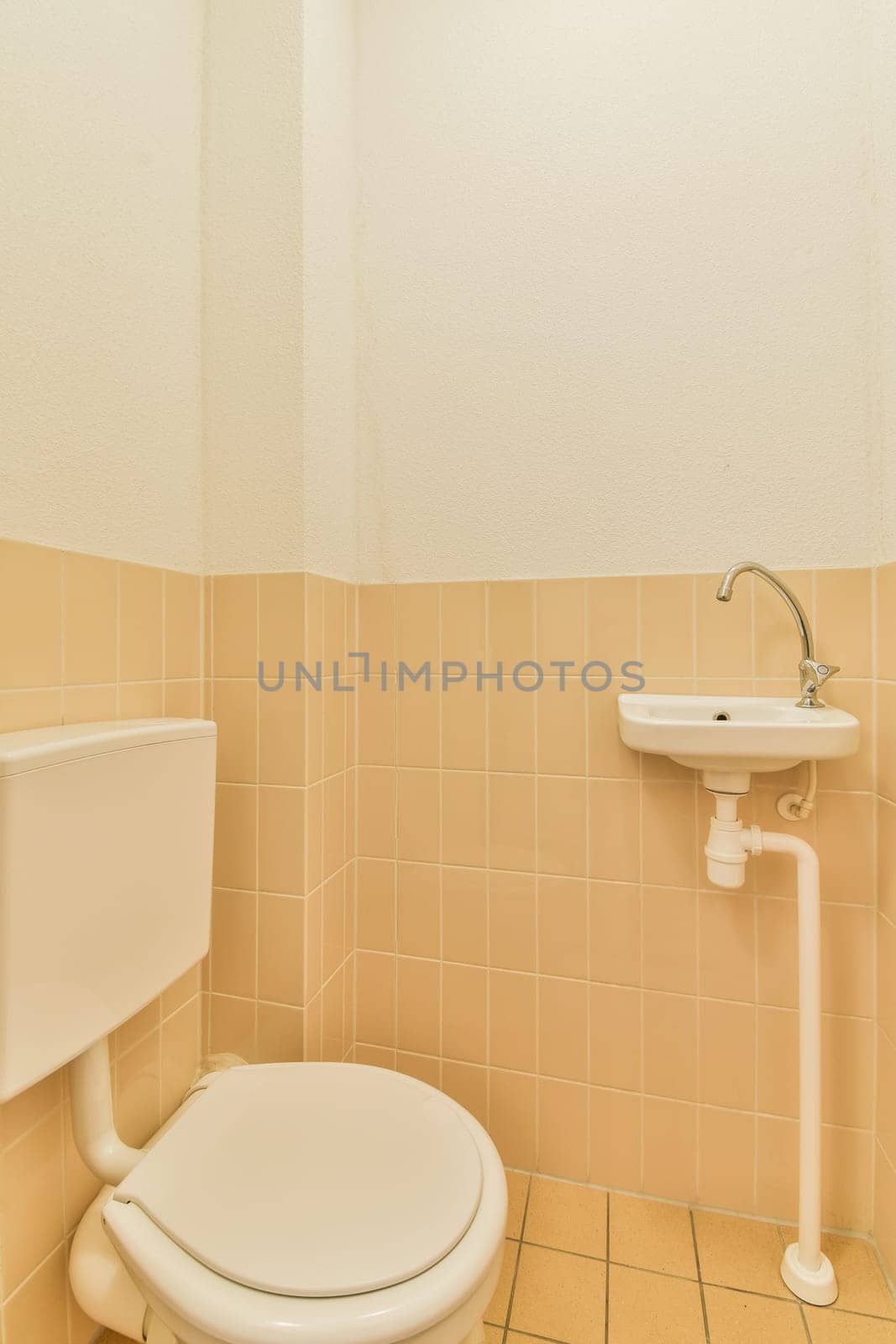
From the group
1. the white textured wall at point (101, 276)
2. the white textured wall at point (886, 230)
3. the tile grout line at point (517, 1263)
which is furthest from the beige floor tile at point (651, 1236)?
the white textured wall at point (101, 276)

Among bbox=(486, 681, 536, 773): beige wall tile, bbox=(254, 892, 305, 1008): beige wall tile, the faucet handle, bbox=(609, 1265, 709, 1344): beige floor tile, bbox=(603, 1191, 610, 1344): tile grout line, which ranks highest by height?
the faucet handle

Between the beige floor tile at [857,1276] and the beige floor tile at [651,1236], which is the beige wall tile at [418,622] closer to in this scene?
the beige floor tile at [651,1236]

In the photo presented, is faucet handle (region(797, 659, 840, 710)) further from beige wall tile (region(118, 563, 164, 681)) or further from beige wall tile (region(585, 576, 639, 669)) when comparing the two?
beige wall tile (region(118, 563, 164, 681))

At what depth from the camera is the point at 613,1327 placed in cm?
95

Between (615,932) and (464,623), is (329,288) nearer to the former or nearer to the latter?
(464,623)

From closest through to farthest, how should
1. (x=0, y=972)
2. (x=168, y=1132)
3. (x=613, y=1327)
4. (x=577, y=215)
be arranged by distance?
(x=0, y=972), (x=168, y=1132), (x=613, y=1327), (x=577, y=215)

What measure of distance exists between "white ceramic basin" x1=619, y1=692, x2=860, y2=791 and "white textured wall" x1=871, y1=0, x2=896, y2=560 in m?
0.31

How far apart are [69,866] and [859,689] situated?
120 centimetres

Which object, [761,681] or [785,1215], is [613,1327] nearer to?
[785,1215]

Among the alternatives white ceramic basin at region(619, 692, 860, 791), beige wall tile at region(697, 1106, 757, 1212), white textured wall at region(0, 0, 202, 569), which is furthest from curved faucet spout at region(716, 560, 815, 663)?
white textured wall at region(0, 0, 202, 569)

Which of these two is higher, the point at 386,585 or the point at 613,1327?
the point at 386,585

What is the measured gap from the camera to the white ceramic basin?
2.96 feet

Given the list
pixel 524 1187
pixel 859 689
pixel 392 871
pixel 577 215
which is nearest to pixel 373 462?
pixel 577 215

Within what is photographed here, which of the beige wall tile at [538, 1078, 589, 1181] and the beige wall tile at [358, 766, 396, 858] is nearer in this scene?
the beige wall tile at [538, 1078, 589, 1181]
